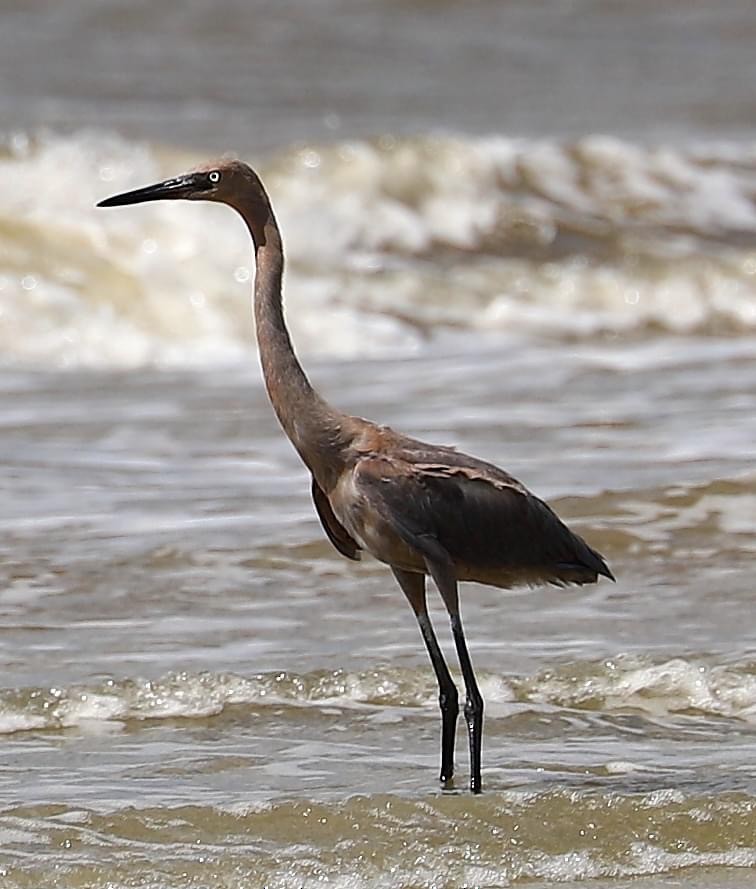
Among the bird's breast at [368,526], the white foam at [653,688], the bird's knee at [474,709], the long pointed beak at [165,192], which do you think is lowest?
the white foam at [653,688]

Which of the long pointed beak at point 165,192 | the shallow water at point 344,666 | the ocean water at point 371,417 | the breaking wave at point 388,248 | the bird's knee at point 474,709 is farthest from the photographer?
the breaking wave at point 388,248

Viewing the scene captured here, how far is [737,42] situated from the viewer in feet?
71.7

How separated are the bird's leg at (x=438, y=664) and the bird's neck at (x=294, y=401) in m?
0.33

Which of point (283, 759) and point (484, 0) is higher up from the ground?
point (484, 0)

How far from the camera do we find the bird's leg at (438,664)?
16.8 ft

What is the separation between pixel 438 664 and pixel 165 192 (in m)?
1.36

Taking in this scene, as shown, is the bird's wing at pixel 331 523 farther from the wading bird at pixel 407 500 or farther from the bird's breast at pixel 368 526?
the bird's breast at pixel 368 526

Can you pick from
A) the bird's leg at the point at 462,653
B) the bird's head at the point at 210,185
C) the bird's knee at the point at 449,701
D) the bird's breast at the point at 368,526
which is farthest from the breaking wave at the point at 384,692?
the bird's head at the point at 210,185

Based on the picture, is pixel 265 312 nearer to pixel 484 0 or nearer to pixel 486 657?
pixel 486 657

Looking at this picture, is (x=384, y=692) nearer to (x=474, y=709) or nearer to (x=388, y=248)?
(x=474, y=709)

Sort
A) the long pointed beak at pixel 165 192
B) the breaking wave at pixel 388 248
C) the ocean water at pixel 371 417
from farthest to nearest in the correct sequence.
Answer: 1. the breaking wave at pixel 388 248
2. the long pointed beak at pixel 165 192
3. the ocean water at pixel 371 417

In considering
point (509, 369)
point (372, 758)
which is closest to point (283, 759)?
point (372, 758)

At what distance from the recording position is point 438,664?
5.21m

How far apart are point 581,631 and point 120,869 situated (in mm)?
2317
